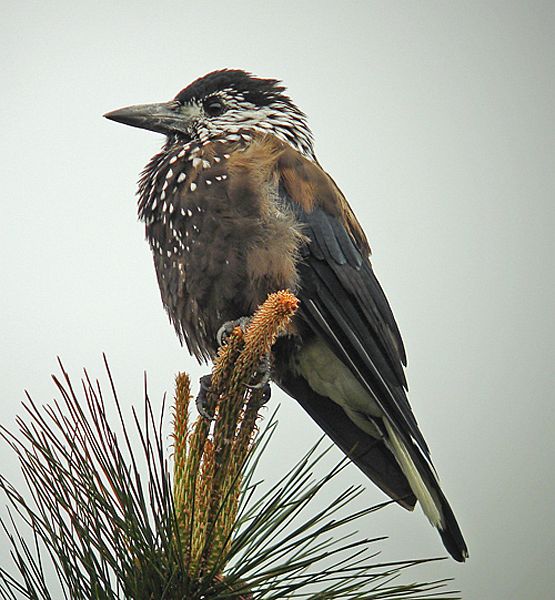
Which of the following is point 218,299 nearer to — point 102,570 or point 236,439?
point 236,439

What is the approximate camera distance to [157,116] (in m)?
2.13

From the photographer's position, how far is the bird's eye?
2.18 meters

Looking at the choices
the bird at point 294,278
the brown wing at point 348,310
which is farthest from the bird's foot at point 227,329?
the brown wing at point 348,310

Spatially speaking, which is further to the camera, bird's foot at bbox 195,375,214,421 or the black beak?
the black beak

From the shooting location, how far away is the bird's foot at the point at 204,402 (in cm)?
130

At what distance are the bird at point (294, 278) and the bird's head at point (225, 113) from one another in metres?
0.01

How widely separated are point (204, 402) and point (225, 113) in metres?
1.09

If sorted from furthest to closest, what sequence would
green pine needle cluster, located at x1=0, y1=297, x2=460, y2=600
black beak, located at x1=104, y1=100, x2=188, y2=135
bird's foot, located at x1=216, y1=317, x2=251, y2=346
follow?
1. black beak, located at x1=104, y1=100, x2=188, y2=135
2. bird's foot, located at x1=216, y1=317, x2=251, y2=346
3. green pine needle cluster, located at x1=0, y1=297, x2=460, y2=600

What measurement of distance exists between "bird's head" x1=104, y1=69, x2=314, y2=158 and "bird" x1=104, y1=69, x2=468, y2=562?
12 mm

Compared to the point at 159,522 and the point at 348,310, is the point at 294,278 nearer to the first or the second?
the point at 348,310

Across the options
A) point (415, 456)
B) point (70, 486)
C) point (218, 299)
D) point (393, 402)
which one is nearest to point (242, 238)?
point (218, 299)

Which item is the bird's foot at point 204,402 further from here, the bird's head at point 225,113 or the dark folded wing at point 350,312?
the bird's head at point 225,113

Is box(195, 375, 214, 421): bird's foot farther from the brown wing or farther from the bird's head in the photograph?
the bird's head

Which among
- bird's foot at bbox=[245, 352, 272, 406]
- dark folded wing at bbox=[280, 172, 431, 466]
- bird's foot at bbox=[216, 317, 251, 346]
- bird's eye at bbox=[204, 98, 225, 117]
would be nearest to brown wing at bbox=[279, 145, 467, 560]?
dark folded wing at bbox=[280, 172, 431, 466]
